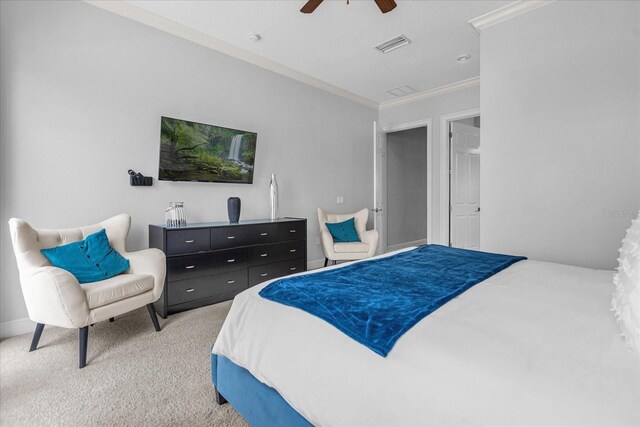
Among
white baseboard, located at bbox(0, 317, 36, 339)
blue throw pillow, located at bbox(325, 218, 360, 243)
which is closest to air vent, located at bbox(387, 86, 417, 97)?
blue throw pillow, located at bbox(325, 218, 360, 243)

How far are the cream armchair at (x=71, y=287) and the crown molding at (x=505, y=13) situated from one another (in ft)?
12.0

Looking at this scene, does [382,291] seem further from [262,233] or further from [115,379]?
[262,233]

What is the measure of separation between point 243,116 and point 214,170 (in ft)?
2.69

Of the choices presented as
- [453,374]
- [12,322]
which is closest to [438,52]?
[453,374]

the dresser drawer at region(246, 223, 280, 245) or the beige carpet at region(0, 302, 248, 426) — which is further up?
the dresser drawer at region(246, 223, 280, 245)

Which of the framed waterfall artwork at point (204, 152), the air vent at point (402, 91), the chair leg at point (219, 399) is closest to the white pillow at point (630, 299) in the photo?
the chair leg at point (219, 399)

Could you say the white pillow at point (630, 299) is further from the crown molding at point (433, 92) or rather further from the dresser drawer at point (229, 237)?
the crown molding at point (433, 92)

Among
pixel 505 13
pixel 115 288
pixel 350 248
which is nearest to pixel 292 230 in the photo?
pixel 350 248

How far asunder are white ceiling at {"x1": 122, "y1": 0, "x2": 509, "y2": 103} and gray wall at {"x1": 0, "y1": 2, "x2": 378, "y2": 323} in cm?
36

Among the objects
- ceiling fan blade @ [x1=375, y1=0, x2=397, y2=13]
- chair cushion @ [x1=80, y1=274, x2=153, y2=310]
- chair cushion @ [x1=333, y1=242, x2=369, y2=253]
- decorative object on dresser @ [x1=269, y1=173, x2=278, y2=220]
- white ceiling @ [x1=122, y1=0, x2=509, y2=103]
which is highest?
white ceiling @ [x1=122, y1=0, x2=509, y2=103]

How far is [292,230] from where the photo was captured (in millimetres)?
3857

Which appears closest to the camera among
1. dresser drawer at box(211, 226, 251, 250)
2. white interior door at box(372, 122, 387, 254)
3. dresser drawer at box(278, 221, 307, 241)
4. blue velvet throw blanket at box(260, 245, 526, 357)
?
blue velvet throw blanket at box(260, 245, 526, 357)

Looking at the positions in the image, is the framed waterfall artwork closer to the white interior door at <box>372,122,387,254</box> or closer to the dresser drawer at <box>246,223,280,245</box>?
the dresser drawer at <box>246,223,280,245</box>

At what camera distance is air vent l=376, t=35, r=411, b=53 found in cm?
344
